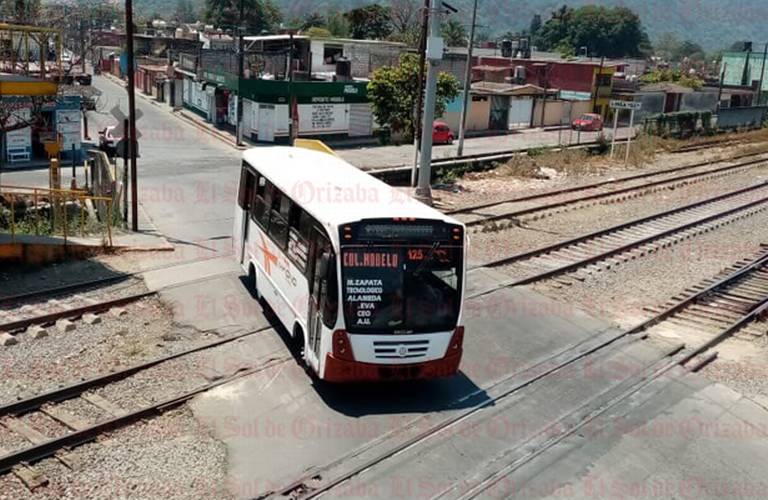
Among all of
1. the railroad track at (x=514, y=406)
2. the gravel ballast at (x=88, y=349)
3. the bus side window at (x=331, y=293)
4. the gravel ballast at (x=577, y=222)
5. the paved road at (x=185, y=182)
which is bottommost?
the paved road at (x=185, y=182)

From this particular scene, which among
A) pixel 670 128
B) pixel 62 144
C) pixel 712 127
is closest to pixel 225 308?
pixel 62 144

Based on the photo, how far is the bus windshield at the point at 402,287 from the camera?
33.8ft

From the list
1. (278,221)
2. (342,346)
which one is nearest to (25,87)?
(278,221)

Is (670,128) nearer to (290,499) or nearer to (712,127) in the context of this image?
(712,127)

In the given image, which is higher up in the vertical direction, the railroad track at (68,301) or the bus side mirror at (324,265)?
the bus side mirror at (324,265)

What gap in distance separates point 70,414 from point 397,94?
35588 millimetres

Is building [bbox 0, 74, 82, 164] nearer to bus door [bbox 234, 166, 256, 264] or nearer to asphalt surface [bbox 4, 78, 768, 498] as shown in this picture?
bus door [bbox 234, 166, 256, 264]

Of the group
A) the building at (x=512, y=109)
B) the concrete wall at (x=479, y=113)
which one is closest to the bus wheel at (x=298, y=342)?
the building at (x=512, y=109)

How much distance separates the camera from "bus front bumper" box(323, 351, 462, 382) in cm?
1043

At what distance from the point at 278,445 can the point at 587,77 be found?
63.5 meters

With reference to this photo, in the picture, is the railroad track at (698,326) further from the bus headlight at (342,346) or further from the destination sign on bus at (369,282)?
the destination sign on bus at (369,282)

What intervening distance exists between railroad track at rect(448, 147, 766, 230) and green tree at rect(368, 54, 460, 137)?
14.4m

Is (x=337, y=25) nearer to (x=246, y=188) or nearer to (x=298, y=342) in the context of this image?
(x=246, y=188)

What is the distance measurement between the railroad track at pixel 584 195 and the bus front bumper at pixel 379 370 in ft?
37.0
